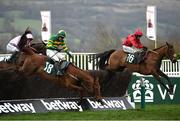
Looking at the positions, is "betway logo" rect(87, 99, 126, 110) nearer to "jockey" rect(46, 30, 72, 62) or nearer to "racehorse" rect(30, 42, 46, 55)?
"jockey" rect(46, 30, 72, 62)

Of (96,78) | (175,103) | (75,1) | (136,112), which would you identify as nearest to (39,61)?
(96,78)

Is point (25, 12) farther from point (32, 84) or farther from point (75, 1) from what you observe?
point (32, 84)

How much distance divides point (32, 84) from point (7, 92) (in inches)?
33.2

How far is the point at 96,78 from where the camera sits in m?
18.0

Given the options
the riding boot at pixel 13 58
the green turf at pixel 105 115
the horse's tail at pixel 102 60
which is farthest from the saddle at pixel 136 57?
the riding boot at pixel 13 58

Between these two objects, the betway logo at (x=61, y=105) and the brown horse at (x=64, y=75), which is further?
the betway logo at (x=61, y=105)

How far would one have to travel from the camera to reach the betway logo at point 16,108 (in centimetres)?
1701

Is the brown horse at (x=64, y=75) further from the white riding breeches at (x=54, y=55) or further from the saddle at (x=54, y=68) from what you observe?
the white riding breeches at (x=54, y=55)

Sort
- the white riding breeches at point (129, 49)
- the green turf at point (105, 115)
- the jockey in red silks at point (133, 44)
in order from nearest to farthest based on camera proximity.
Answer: the green turf at point (105, 115), the jockey in red silks at point (133, 44), the white riding breeches at point (129, 49)

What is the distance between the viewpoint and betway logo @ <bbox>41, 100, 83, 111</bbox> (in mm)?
17812

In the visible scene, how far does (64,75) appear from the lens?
17531mm

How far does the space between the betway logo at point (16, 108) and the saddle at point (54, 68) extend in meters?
1.05

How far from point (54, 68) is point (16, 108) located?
4.80 feet

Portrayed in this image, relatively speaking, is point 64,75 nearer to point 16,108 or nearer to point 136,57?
point 16,108
